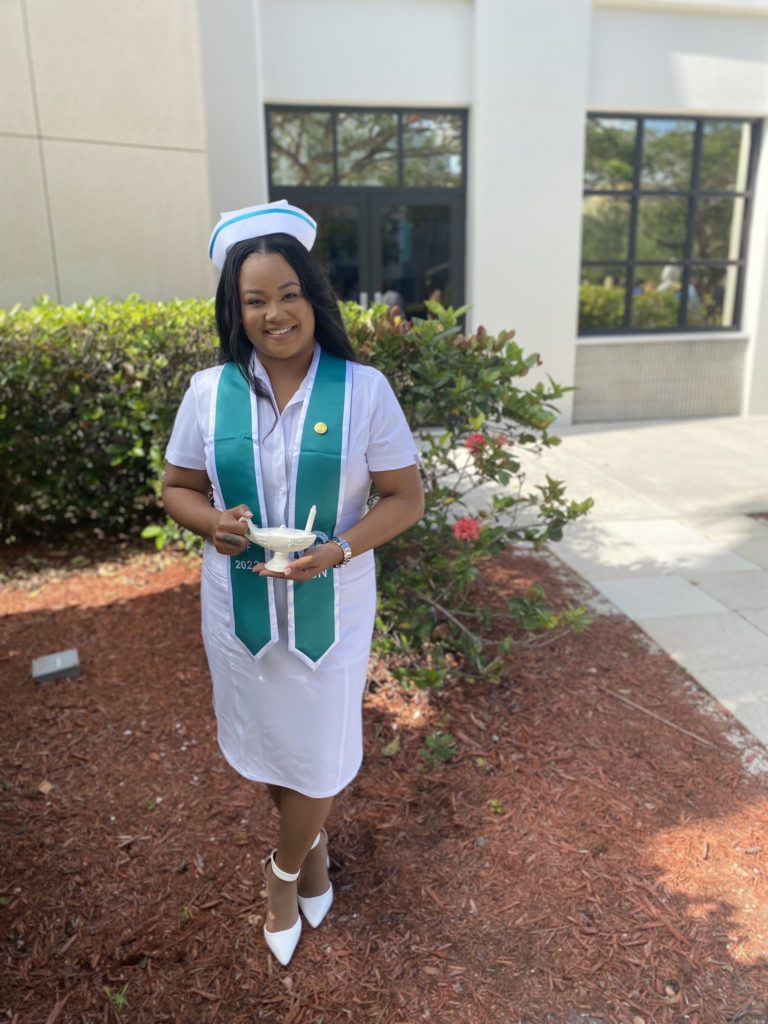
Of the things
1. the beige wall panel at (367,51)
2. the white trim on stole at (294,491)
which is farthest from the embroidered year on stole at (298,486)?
the beige wall panel at (367,51)

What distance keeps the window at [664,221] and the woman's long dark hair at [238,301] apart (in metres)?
8.18

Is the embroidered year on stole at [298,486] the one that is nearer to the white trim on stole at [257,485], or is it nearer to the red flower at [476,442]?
the white trim on stole at [257,485]

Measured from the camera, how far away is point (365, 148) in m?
8.42

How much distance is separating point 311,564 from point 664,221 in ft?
30.4

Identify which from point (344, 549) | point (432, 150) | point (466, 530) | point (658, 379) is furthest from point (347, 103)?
point (344, 549)

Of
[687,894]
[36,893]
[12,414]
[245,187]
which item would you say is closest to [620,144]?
[245,187]

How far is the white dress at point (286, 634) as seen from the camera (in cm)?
187

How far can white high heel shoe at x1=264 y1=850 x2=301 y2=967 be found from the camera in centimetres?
216

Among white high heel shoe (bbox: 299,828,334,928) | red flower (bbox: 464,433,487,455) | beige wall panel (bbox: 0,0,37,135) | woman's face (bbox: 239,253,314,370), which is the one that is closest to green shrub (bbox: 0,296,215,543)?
red flower (bbox: 464,433,487,455)

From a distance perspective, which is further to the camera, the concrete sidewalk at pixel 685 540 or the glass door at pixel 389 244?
the glass door at pixel 389 244

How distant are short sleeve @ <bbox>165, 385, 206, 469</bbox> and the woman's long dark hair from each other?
0.14 meters

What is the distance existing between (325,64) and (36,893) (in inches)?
308

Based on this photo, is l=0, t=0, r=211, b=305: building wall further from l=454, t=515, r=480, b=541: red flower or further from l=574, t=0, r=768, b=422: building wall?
l=454, t=515, r=480, b=541: red flower

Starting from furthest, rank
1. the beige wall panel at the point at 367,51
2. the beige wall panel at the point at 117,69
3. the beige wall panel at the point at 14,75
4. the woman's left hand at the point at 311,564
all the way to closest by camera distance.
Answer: the beige wall panel at the point at 367,51
the beige wall panel at the point at 117,69
the beige wall panel at the point at 14,75
the woman's left hand at the point at 311,564
